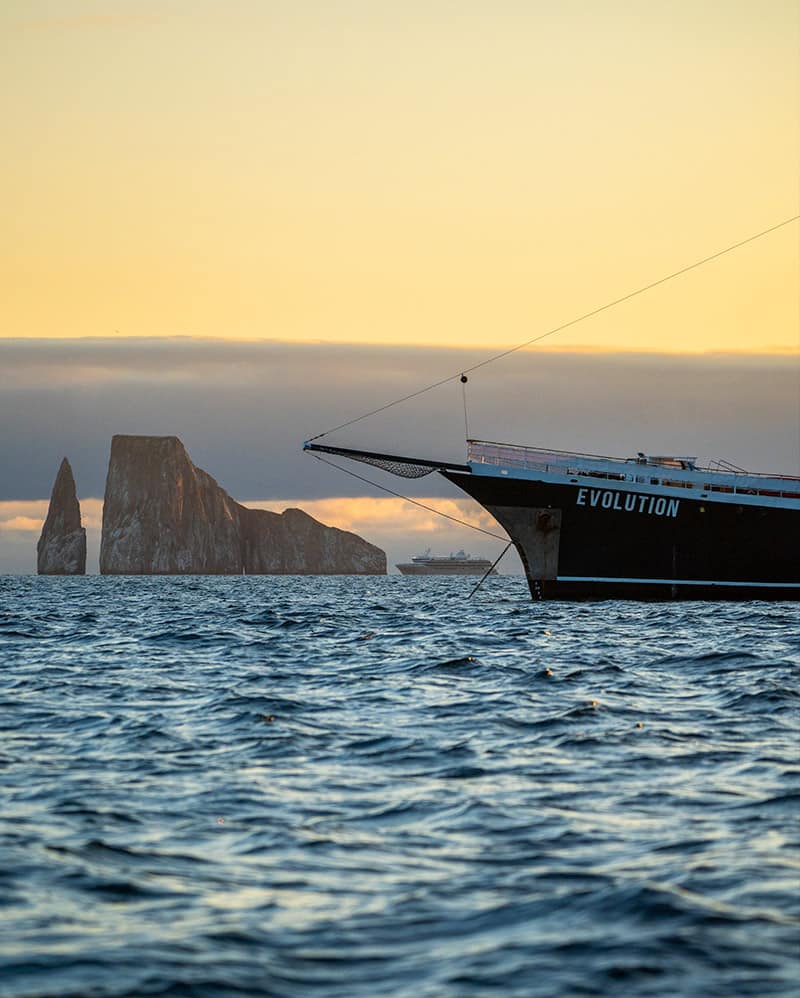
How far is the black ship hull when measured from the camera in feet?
163

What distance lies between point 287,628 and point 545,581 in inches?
705

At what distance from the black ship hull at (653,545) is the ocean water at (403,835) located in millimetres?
30119

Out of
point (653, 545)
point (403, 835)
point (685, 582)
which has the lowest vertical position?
point (685, 582)

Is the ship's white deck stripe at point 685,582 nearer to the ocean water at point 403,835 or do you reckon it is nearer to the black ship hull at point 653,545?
the black ship hull at point 653,545

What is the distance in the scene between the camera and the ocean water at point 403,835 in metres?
6.40

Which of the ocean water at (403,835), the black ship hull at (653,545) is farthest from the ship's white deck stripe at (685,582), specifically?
the ocean water at (403,835)

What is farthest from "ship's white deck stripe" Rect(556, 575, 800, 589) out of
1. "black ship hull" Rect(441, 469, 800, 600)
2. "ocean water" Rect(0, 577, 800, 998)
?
"ocean water" Rect(0, 577, 800, 998)

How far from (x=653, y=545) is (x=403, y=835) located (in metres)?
42.1

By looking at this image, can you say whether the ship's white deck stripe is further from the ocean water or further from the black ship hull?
the ocean water

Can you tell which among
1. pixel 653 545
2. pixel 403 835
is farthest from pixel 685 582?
pixel 403 835

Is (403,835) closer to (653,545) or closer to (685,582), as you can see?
(653,545)

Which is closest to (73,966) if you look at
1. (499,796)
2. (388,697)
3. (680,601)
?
(499,796)

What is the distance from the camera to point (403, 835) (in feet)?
30.1

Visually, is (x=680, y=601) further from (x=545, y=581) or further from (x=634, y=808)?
(x=634, y=808)
